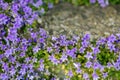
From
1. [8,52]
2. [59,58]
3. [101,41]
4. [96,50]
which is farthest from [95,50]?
[8,52]

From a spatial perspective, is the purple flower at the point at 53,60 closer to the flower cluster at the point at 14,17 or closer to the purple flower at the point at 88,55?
the purple flower at the point at 88,55

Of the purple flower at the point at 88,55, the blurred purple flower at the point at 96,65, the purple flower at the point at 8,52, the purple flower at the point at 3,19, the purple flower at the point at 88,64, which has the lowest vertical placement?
the blurred purple flower at the point at 96,65

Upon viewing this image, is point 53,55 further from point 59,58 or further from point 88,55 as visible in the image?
point 88,55

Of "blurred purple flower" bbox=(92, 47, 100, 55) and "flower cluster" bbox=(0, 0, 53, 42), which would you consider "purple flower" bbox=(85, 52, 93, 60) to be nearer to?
"blurred purple flower" bbox=(92, 47, 100, 55)

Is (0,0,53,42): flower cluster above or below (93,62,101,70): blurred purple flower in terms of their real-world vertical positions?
above

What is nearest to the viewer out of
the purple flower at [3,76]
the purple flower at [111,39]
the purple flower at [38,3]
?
the purple flower at [3,76]

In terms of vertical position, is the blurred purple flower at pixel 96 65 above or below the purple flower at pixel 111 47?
below

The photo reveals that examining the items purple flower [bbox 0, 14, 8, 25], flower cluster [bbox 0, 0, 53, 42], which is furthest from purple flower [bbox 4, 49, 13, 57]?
purple flower [bbox 0, 14, 8, 25]

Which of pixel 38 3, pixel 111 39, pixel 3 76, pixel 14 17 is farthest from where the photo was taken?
pixel 38 3

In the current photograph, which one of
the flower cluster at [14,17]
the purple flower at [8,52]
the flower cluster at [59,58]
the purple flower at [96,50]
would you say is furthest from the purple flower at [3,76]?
the purple flower at [96,50]

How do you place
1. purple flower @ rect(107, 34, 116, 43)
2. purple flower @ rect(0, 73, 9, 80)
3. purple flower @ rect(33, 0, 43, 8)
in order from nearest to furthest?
purple flower @ rect(0, 73, 9, 80), purple flower @ rect(107, 34, 116, 43), purple flower @ rect(33, 0, 43, 8)

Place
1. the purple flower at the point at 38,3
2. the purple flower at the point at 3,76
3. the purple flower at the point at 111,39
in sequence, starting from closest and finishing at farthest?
1. the purple flower at the point at 3,76
2. the purple flower at the point at 111,39
3. the purple flower at the point at 38,3

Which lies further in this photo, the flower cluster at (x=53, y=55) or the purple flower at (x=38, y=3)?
the purple flower at (x=38, y=3)
